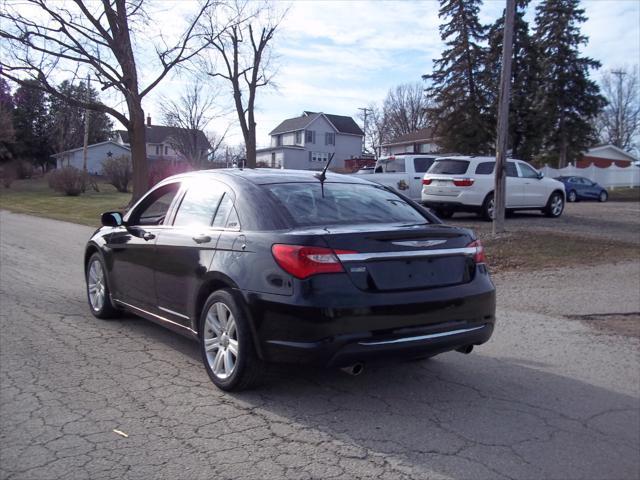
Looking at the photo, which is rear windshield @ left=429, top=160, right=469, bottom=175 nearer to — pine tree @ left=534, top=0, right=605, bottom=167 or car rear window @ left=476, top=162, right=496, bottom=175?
car rear window @ left=476, top=162, right=496, bottom=175

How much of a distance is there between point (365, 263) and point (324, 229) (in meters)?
0.42

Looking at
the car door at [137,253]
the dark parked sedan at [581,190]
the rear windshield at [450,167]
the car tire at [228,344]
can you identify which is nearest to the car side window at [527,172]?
the rear windshield at [450,167]

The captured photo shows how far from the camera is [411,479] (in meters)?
3.39

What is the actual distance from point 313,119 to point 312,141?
7.92 feet

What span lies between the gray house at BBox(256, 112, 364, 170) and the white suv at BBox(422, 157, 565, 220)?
160 feet

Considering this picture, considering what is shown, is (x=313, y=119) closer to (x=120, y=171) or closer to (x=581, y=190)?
(x=120, y=171)

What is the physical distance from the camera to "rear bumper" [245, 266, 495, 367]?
4020 millimetres

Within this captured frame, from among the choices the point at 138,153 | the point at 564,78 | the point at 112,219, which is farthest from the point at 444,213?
the point at 564,78

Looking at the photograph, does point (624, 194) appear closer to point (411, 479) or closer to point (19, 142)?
point (411, 479)

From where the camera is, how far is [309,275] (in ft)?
13.4

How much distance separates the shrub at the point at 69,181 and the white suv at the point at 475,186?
100 feet

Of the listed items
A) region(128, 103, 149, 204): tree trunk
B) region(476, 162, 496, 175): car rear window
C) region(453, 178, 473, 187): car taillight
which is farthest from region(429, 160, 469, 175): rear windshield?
region(128, 103, 149, 204): tree trunk

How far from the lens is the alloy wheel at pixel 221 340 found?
14.9 feet

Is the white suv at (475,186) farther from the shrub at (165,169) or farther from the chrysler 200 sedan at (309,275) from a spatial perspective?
the shrub at (165,169)
